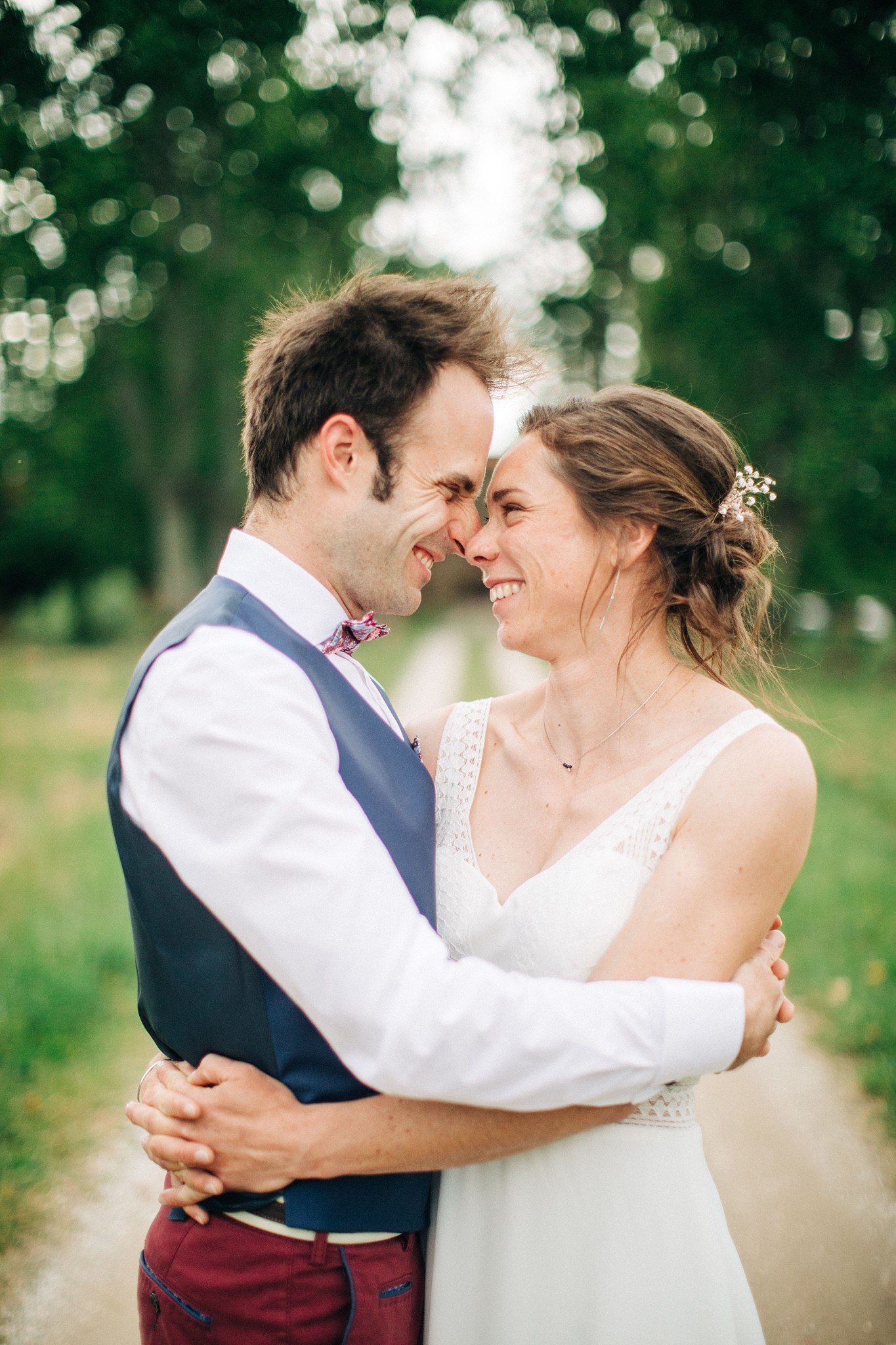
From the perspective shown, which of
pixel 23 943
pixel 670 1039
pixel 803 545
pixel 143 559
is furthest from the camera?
pixel 143 559

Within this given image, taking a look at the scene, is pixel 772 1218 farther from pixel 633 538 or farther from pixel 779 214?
pixel 779 214

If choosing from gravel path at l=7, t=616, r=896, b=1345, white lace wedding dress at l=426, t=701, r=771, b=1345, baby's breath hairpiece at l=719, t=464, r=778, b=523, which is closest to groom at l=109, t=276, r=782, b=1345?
white lace wedding dress at l=426, t=701, r=771, b=1345

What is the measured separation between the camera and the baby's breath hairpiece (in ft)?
8.44

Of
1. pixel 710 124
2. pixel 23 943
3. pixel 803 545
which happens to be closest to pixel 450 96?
pixel 710 124

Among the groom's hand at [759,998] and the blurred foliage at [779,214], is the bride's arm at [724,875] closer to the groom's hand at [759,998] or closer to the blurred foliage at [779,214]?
the groom's hand at [759,998]

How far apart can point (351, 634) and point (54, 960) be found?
430cm

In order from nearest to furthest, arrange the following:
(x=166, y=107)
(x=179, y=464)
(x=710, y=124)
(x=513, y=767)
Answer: (x=513, y=767) → (x=166, y=107) → (x=710, y=124) → (x=179, y=464)

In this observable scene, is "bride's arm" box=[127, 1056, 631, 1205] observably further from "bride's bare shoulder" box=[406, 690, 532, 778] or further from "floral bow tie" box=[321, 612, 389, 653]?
"bride's bare shoulder" box=[406, 690, 532, 778]

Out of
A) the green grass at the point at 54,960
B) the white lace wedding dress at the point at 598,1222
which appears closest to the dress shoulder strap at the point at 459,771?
the white lace wedding dress at the point at 598,1222

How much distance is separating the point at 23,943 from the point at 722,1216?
4.93m

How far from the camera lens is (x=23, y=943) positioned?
19.1 ft

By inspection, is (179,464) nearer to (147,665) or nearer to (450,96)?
(450,96)

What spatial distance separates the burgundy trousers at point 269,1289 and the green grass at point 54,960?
2.01 metres

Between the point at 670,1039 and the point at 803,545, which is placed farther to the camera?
the point at 803,545
